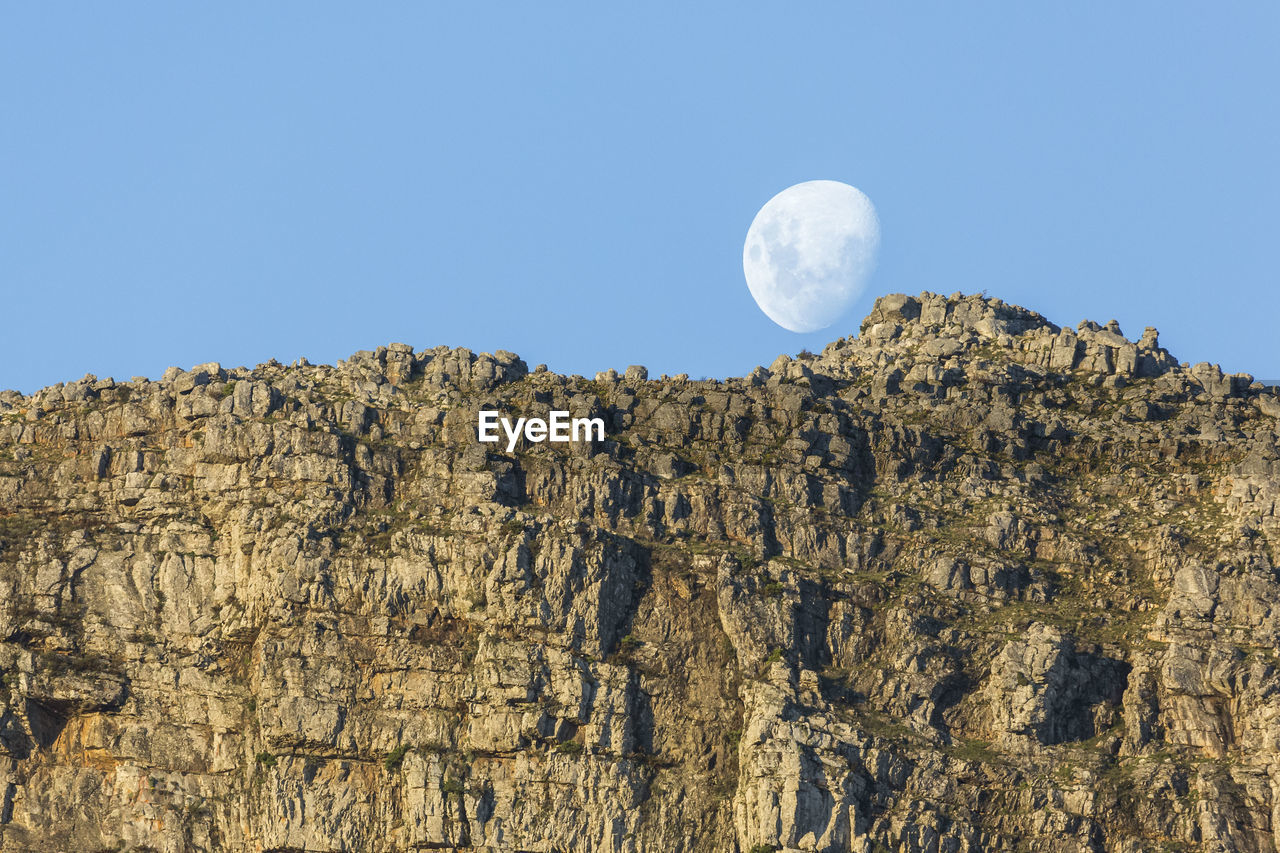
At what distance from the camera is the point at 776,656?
17788cm

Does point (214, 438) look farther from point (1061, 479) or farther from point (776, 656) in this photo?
point (1061, 479)

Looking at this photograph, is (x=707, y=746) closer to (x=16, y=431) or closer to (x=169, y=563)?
(x=169, y=563)

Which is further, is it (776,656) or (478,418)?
(478,418)

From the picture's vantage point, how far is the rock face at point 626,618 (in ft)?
566

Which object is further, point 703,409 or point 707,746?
point 703,409

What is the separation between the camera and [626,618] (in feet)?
591

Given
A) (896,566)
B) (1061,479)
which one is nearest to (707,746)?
(896,566)

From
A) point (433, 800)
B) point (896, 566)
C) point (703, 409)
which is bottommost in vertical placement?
point (433, 800)

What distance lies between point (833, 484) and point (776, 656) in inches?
626

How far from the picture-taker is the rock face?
6796 inches

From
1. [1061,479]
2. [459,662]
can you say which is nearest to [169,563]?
[459,662]

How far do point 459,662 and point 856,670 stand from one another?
25662mm

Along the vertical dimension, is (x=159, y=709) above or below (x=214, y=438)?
below

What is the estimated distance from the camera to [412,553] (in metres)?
181
